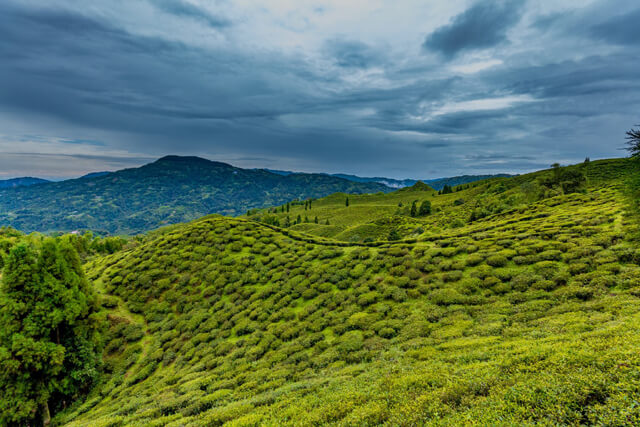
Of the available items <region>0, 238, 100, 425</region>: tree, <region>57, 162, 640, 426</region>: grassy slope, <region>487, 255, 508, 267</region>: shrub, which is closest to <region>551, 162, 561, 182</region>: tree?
<region>57, 162, 640, 426</region>: grassy slope

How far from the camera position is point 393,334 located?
18516 millimetres

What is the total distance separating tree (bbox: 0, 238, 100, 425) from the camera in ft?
73.5

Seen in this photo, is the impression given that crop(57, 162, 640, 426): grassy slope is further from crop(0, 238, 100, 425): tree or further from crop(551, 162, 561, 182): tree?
crop(551, 162, 561, 182): tree

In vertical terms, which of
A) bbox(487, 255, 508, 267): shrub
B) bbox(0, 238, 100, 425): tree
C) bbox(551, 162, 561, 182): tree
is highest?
bbox(551, 162, 561, 182): tree

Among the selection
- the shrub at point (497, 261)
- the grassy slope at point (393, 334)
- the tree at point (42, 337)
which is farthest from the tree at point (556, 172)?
the tree at point (42, 337)

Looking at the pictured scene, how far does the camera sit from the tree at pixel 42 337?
Result: 2241 centimetres

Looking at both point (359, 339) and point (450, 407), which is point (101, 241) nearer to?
point (359, 339)

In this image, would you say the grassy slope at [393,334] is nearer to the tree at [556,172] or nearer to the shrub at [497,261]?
the shrub at [497,261]

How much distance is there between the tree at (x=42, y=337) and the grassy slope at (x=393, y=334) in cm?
295

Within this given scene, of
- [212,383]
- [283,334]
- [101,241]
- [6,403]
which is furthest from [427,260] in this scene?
[101,241]

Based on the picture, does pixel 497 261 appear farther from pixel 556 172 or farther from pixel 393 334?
pixel 556 172

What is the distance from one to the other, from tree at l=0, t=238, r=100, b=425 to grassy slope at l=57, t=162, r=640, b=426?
295 centimetres

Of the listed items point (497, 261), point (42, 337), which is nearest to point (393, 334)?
point (497, 261)

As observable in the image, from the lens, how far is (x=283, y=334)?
23.3 metres
